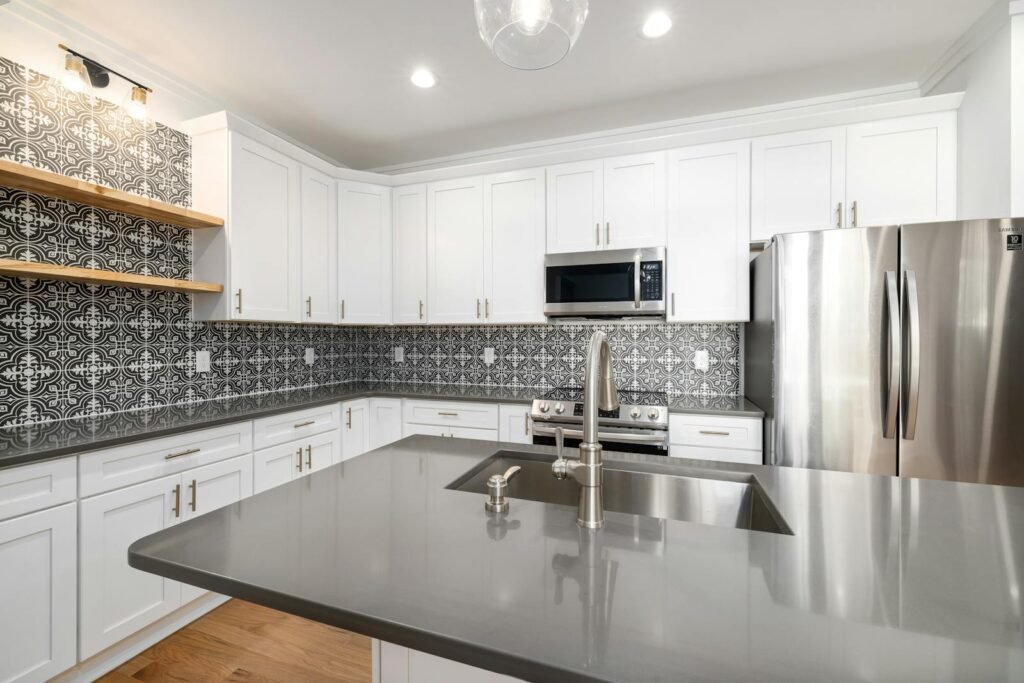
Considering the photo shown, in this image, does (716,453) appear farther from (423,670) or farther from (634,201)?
(423,670)

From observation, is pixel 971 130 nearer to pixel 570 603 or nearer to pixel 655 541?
pixel 655 541

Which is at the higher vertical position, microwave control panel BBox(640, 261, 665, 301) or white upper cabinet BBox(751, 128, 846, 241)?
white upper cabinet BBox(751, 128, 846, 241)

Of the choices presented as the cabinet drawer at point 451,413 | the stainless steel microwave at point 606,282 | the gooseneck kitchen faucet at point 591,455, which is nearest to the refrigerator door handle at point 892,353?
the stainless steel microwave at point 606,282

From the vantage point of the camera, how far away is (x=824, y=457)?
6.94 ft

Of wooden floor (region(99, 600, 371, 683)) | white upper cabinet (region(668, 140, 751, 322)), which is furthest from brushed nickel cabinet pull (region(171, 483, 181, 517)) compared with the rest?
white upper cabinet (region(668, 140, 751, 322))

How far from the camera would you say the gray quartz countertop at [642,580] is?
1.70ft

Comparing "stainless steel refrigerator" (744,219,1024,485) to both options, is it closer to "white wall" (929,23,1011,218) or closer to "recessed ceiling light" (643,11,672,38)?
"white wall" (929,23,1011,218)

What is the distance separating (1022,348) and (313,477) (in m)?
2.73

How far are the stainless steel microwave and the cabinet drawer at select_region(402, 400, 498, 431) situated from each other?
2.62 ft

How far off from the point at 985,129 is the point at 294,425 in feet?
12.8


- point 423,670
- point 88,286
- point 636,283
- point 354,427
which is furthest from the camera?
point 354,427

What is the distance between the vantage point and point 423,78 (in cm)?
262

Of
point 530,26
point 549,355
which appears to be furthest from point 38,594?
point 549,355

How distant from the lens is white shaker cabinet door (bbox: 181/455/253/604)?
2.14m
